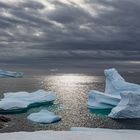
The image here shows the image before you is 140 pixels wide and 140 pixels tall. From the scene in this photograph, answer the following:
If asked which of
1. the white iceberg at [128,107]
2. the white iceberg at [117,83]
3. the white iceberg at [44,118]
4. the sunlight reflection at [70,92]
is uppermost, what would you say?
the white iceberg at [117,83]

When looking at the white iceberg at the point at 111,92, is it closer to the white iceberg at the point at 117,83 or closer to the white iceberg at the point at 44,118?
the white iceberg at the point at 117,83

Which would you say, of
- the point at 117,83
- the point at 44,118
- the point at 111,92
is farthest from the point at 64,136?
the point at 111,92

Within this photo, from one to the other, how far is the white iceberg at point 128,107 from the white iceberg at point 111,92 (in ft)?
16.1

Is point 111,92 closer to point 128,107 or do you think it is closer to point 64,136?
point 128,107

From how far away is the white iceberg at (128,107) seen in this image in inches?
1273

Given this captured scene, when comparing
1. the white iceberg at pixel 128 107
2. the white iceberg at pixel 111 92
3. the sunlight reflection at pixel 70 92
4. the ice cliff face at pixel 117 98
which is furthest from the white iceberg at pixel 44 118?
the sunlight reflection at pixel 70 92

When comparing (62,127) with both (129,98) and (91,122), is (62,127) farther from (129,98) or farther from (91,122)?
(129,98)

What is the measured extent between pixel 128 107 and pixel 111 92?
10.8m

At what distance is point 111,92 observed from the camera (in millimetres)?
43469

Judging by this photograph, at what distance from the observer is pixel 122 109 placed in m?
33.1

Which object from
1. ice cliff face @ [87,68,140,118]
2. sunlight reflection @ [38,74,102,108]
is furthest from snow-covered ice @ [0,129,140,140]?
sunlight reflection @ [38,74,102,108]

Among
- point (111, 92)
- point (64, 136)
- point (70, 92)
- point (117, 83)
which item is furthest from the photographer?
point (70, 92)

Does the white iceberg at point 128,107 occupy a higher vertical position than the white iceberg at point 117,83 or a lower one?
lower

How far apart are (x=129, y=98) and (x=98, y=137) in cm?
1587
